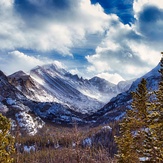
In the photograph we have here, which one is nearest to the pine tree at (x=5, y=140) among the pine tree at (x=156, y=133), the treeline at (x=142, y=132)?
the treeline at (x=142, y=132)

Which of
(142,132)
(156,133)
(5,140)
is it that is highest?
(5,140)

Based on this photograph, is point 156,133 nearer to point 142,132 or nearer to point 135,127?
point 142,132

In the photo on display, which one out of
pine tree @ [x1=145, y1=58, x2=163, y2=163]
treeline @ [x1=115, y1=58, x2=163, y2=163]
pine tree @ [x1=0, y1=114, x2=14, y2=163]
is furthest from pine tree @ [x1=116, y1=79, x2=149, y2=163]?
pine tree @ [x1=0, y1=114, x2=14, y2=163]

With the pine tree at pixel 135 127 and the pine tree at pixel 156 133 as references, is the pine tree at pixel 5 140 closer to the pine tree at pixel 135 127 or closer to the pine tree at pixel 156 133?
→ the pine tree at pixel 135 127

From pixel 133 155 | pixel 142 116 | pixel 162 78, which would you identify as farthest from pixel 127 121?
pixel 162 78

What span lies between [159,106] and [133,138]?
7.14 metres

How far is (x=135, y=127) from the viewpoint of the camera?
24469mm

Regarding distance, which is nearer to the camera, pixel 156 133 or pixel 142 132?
pixel 156 133

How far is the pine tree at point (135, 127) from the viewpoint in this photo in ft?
78.8

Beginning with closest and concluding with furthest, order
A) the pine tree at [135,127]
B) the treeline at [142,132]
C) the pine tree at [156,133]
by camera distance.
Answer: the pine tree at [156,133]
the treeline at [142,132]
the pine tree at [135,127]

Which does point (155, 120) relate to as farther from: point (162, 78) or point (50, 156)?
point (50, 156)

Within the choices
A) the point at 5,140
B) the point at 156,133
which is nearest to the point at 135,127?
the point at 156,133

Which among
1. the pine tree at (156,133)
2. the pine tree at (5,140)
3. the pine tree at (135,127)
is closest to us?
the pine tree at (156,133)

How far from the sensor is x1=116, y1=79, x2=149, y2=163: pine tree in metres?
24.0
